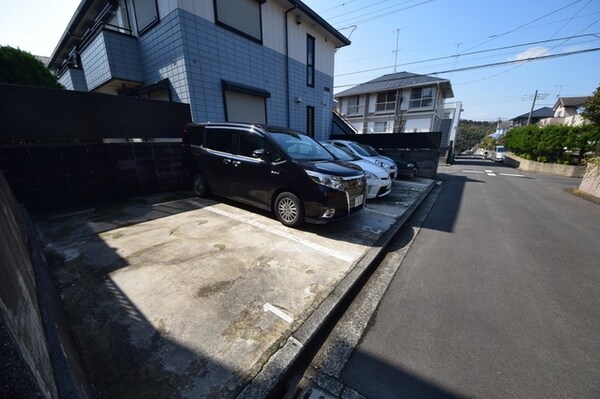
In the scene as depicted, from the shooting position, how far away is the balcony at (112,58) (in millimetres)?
6715

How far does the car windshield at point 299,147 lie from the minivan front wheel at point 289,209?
68 cm

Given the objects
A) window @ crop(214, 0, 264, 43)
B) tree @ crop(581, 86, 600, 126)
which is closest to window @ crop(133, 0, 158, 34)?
window @ crop(214, 0, 264, 43)

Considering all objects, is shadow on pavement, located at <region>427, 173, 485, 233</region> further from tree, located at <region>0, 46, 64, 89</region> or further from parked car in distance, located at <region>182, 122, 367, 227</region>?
tree, located at <region>0, 46, 64, 89</region>

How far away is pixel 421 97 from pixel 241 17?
65.0 ft

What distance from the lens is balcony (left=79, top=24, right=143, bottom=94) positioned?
6715mm

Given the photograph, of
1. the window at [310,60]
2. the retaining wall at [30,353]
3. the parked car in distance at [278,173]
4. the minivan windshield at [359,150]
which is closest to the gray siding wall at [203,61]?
the window at [310,60]

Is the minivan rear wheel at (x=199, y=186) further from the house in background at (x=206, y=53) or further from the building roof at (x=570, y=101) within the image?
the building roof at (x=570, y=101)

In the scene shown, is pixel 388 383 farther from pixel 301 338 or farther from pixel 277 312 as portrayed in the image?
pixel 277 312

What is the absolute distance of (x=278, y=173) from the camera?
3.86 m

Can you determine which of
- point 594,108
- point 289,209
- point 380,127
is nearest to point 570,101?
point 380,127

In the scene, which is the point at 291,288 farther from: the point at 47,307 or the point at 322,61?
the point at 322,61

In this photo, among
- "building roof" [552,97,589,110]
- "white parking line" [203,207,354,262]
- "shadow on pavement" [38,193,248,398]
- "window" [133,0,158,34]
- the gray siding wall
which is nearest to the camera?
"shadow on pavement" [38,193,248,398]

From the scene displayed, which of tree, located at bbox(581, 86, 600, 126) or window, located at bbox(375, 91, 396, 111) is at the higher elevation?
window, located at bbox(375, 91, 396, 111)

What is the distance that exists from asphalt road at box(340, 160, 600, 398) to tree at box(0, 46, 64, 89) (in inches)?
342
